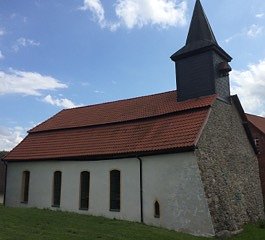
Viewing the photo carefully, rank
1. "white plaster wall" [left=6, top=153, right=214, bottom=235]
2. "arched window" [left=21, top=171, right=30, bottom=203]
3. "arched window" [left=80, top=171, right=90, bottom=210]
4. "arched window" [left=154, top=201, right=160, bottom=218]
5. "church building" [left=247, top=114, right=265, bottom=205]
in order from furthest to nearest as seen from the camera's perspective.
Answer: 1. "church building" [left=247, top=114, right=265, bottom=205]
2. "arched window" [left=21, top=171, right=30, bottom=203]
3. "arched window" [left=80, top=171, right=90, bottom=210]
4. "arched window" [left=154, top=201, right=160, bottom=218]
5. "white plaster wall" [left=6, top=153, right=214, bottom=235]

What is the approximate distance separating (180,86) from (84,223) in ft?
33.2

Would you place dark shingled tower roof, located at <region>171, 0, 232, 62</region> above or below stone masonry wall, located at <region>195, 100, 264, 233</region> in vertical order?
above

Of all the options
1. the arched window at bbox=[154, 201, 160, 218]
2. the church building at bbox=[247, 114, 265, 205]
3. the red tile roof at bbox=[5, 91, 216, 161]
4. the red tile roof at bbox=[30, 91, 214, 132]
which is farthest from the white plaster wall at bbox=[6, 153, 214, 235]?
the church building at bbox=[247, 114, 265, 205]

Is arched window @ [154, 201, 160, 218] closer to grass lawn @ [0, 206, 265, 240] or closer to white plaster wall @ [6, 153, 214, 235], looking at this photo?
white plaster wall @ [6, 153, 214, 235]

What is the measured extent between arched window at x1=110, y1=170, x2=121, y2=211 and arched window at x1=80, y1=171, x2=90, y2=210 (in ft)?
5.71

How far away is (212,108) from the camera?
749 inches

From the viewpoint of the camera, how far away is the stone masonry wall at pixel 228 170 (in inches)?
643

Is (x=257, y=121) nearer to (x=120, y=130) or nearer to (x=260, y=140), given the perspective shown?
(x=260, y=140)

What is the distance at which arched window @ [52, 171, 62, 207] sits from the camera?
21.5m

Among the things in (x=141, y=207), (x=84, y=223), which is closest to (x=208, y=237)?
(x=141, y=207)

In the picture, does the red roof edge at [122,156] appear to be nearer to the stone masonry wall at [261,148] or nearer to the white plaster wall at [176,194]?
the white plaster wall at [176,194]

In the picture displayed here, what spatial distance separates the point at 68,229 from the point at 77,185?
7.49 m

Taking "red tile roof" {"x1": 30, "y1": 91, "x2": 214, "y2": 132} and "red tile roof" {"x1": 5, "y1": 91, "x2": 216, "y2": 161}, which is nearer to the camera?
"red tile roof" {"x1": 5, "y1": 91, "x2": 216, "y2": 161}

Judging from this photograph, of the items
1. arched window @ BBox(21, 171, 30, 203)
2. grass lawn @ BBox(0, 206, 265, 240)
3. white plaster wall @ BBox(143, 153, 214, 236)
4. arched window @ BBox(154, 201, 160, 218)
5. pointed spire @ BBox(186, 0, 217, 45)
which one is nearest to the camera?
grass lawn @ BBox(0, 206, 265, 240)
